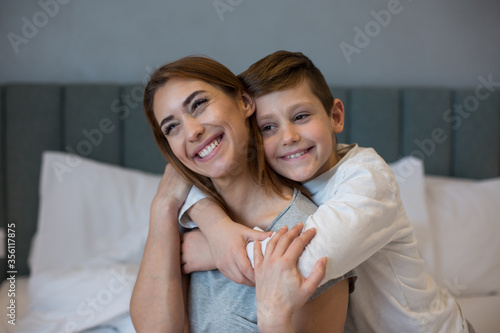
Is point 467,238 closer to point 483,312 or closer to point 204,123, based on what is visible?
point 483,312

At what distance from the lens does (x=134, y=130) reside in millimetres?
2199

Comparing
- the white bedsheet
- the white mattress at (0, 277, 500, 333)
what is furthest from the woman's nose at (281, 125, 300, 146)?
the white mattress at (0, 277, 500, 333)

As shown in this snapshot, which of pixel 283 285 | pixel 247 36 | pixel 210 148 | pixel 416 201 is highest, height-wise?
pixel 247 36

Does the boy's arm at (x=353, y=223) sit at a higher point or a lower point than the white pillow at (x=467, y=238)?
higher

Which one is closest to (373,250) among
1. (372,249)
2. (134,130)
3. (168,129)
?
(372,249)

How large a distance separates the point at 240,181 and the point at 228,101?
214 millimetres

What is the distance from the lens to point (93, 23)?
7.23 ft

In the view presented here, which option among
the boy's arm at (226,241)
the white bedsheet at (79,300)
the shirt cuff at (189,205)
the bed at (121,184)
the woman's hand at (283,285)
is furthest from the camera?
the bed at (121,184)

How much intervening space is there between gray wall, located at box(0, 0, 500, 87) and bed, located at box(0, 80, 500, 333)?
0.13 m

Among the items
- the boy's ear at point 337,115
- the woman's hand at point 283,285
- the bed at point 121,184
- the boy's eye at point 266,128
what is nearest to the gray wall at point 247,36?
the bed at point 121,184

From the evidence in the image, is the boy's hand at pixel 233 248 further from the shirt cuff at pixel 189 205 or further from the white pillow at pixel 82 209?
the white pillow at pixel 82 209

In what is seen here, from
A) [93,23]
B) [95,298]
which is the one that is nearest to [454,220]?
[95,298]

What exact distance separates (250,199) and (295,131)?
0.21 m

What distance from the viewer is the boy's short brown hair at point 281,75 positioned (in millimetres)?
1064
